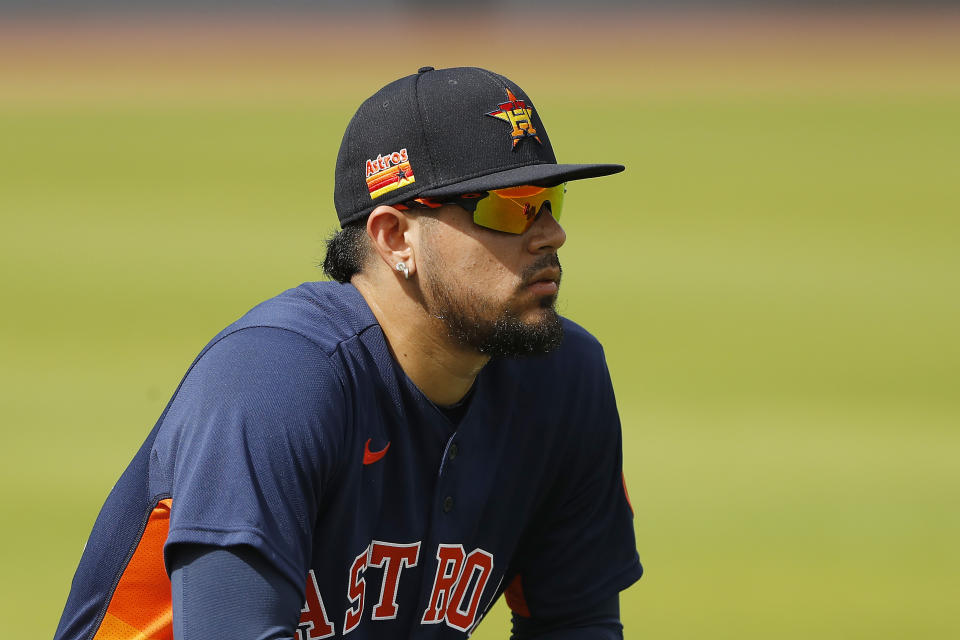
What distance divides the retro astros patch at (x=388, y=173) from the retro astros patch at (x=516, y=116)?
0.17 meters

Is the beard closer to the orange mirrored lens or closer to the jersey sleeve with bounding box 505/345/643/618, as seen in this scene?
the orange mirrored lens

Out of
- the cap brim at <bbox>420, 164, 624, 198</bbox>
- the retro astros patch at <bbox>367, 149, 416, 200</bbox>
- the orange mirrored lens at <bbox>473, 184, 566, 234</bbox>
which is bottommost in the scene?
the orange mirrored lens at <bbox>473, 184, 566, 234</bbox>

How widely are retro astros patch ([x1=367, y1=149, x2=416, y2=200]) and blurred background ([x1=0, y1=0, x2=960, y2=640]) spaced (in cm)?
215

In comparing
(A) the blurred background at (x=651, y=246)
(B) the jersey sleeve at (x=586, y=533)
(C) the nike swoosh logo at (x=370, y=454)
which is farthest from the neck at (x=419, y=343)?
(A) the blurred background at (x=651, y=246)

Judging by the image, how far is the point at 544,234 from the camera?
6.75ft

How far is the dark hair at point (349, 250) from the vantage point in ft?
7.05

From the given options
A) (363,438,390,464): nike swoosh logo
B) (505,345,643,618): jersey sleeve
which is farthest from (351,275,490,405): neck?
(505,345,643,618): jersey sleeve

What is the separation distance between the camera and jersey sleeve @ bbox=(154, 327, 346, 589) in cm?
166

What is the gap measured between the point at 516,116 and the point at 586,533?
85cm

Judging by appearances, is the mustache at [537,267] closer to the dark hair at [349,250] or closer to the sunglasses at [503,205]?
the sunglasses at [503,205]

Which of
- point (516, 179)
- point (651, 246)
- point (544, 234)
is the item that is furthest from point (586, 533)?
point (651, 246)

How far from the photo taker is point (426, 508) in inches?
82.4

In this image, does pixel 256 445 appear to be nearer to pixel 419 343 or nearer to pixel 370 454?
pixel 370 454

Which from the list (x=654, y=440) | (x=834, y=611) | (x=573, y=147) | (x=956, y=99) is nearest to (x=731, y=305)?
(x=654, y=440)
